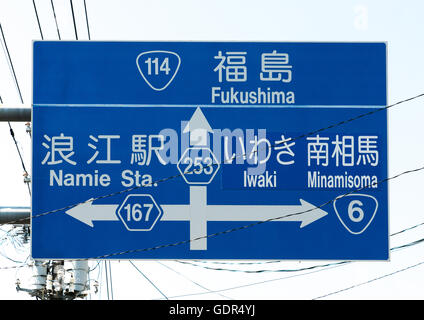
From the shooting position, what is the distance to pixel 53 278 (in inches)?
691

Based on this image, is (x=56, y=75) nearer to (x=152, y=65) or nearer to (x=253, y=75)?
(x=152, y=65)

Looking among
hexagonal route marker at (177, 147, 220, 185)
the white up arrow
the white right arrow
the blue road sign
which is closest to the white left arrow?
the blue road sign

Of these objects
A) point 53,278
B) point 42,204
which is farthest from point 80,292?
point 42,204

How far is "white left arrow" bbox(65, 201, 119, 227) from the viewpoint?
855 centimetres

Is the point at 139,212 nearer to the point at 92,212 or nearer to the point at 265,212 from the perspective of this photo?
the point at 92,212

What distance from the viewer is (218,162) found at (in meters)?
8.61

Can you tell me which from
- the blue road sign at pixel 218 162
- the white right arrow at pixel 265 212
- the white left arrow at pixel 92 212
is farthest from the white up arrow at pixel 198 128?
the white left arrow at pixel 92 212

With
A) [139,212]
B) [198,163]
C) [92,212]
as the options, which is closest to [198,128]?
[198,163]

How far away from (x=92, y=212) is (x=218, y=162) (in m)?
1.14

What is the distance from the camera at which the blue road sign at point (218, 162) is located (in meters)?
8.55

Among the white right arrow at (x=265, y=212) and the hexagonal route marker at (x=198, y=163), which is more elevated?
the hexagonal route marker at (x=198, y=163)

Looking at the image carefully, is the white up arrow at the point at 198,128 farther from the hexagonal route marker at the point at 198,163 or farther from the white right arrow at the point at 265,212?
the white right arrow at the point at 265,212

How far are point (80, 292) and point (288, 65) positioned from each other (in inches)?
372

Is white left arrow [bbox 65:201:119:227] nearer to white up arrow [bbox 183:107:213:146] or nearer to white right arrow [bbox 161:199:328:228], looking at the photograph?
white right arrow [bbox 161:199:328:228]
